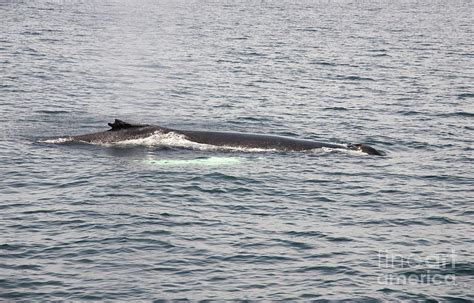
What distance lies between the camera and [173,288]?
1992cm

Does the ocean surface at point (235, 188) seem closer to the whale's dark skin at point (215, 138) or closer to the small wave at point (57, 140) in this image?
the small wave at point (57, 140)

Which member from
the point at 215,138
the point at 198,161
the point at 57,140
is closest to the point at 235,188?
the point at 198,161

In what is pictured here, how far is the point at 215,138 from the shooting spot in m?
33.1

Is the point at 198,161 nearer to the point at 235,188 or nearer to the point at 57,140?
the point at 235,188

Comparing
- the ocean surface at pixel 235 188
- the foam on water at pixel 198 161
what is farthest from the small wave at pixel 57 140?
the foam on water at pixel 198 161

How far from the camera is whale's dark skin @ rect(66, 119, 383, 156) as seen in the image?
3291cm

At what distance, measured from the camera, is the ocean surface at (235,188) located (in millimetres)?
20688

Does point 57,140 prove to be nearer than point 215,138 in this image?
No

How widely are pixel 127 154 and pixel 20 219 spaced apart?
24.9 ft

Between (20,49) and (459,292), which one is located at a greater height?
(20,49)

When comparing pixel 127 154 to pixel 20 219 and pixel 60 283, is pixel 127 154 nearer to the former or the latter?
pixel 20 219

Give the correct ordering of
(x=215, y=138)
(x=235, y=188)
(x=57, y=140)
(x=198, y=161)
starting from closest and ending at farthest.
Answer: (x=235, y=188)
(x=198, y=161)
(x=215, y=138)
(x=57, y=140)

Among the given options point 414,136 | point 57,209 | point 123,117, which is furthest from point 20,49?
point 57,209

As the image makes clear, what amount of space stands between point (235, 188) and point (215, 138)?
5164 mm
